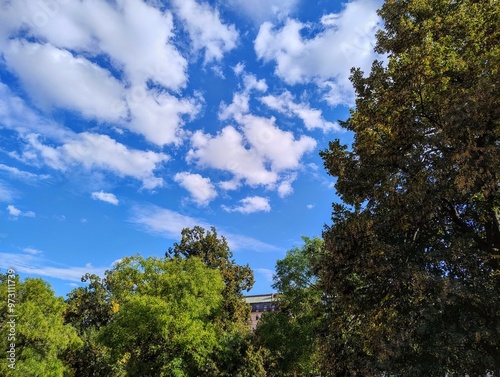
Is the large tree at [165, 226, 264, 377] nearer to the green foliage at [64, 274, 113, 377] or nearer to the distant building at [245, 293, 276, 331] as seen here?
the green foliage at [64, 274, 113, 377]

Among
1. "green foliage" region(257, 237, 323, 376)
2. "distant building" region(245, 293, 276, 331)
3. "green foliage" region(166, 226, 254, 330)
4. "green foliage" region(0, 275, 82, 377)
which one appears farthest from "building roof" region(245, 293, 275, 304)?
"green foliage" region(0, 275, 82, 377)

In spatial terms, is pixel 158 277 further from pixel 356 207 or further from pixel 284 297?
pixel 356 207

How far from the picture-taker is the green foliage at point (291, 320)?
31.5m

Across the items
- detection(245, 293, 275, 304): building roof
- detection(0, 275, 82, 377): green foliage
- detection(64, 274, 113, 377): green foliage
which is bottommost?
detection(0, 275, 82, 377): green foliage

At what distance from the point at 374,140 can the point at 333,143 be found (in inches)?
72.4

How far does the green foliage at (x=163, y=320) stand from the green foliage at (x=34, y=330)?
450cm

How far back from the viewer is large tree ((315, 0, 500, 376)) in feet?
35.4

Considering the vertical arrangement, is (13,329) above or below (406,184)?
below

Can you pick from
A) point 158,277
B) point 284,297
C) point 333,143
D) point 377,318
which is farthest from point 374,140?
point 158,277

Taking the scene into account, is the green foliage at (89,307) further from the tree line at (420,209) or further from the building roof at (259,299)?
the building roof at (259,299)

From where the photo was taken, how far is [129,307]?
29.6 m

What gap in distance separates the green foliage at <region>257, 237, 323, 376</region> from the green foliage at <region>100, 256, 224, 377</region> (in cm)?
519

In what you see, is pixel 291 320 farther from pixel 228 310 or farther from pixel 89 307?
pixel 89 307

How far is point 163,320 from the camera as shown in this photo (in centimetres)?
2833
